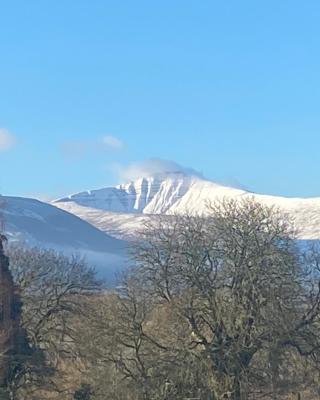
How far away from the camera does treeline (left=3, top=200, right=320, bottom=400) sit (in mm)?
35750

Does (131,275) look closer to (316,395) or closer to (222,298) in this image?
(222,298)

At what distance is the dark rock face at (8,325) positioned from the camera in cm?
3453

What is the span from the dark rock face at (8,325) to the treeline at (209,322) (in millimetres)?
739

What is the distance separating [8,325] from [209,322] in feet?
25.7

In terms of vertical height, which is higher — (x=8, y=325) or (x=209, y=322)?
(x=209, y=322)

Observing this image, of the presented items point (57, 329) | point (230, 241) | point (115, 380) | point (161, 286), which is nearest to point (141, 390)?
point (115, 380)

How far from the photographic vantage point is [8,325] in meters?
34.9

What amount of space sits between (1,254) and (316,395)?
14216 mm

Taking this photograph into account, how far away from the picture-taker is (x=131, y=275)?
38219mm

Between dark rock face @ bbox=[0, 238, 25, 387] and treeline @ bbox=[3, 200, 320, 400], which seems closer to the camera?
dark rock face @ bbox=[0, 238, 25, 387]

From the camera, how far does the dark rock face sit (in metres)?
34.5

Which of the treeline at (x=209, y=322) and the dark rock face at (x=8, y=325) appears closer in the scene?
the dark rock face at (x=8, y=325)

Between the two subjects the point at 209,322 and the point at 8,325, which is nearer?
the point at 8,325

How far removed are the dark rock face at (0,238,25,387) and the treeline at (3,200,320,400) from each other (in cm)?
74
